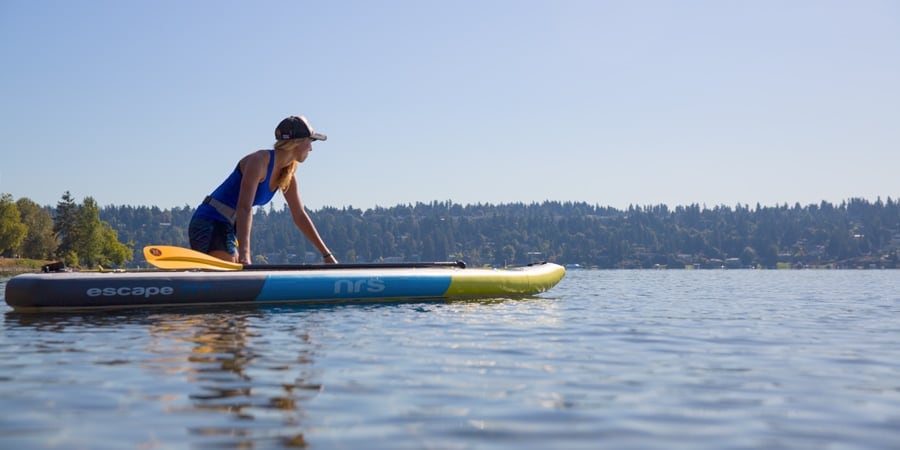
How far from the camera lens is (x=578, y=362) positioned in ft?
22.9

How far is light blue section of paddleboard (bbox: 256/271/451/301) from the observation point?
39.8 ft

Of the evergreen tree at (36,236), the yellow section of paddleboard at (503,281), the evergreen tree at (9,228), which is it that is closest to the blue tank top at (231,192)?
the yellow section of paddleboard at (503,281)

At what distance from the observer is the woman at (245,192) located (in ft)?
37.2

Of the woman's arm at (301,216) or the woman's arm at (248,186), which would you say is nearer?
the woman's arm at (248,186)

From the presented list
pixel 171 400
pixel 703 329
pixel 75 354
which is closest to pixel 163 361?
pixel 75 354

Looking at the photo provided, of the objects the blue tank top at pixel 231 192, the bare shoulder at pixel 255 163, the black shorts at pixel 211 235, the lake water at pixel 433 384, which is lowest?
the lake water at pixel 433 384

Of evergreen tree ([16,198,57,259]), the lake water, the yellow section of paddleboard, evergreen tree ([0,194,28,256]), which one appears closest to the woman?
the lake water

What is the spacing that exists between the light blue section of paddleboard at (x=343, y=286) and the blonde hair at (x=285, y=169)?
1.30m

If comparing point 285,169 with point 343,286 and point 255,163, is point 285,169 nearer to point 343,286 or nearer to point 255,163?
point 255,163

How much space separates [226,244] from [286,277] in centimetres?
96

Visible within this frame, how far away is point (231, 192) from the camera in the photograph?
454 inches

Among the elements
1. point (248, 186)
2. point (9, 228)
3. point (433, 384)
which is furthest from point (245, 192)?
point (9, 228)

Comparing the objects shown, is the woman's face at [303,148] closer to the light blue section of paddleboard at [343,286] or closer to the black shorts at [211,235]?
the black shorts at [211,235]

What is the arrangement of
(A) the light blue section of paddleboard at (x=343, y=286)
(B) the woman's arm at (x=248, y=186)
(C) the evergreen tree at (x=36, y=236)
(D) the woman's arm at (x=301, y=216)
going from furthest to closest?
(C) the evergreen tree at (x=36, y=236) → (D) the woman's arm at (x=301, y=216) → (A) the light blue section of paddleboard at (x=343, y=286) → (B) the woman's arm at (x=248, y=186)
